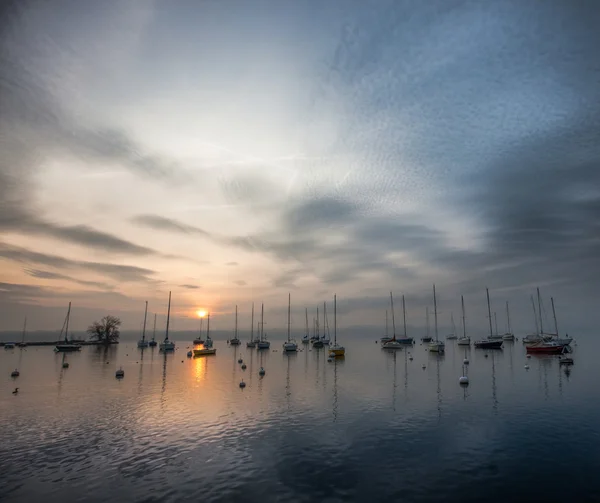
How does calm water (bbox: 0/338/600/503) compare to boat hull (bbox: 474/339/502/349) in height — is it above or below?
below

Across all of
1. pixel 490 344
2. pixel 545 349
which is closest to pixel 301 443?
pixel 545 349

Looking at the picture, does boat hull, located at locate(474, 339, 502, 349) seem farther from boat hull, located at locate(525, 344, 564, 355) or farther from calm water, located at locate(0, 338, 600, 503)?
calm water, located at locate(0, 338, 600, 503)

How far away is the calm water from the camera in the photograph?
874 inches

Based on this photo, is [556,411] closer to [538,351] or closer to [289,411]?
[289,411]

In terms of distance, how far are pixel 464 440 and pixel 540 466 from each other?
635 centimetres

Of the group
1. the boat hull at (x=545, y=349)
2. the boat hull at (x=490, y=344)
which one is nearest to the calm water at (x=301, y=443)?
the boat hull at (x=545, y=349)

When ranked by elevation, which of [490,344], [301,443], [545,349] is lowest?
[301,443]

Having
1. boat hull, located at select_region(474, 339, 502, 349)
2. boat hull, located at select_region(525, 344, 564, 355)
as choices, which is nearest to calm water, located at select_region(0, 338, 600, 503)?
boat hull, located at select_region(525, 344, 564, 355)

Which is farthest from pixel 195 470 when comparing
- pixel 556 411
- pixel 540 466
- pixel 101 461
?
pixel 556 411

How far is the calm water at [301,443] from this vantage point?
2219 cm

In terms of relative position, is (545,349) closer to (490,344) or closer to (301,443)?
(490,344)

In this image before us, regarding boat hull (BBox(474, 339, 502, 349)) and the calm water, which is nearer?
the calm water

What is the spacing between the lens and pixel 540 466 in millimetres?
25859

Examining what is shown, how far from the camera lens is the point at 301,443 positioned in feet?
101
